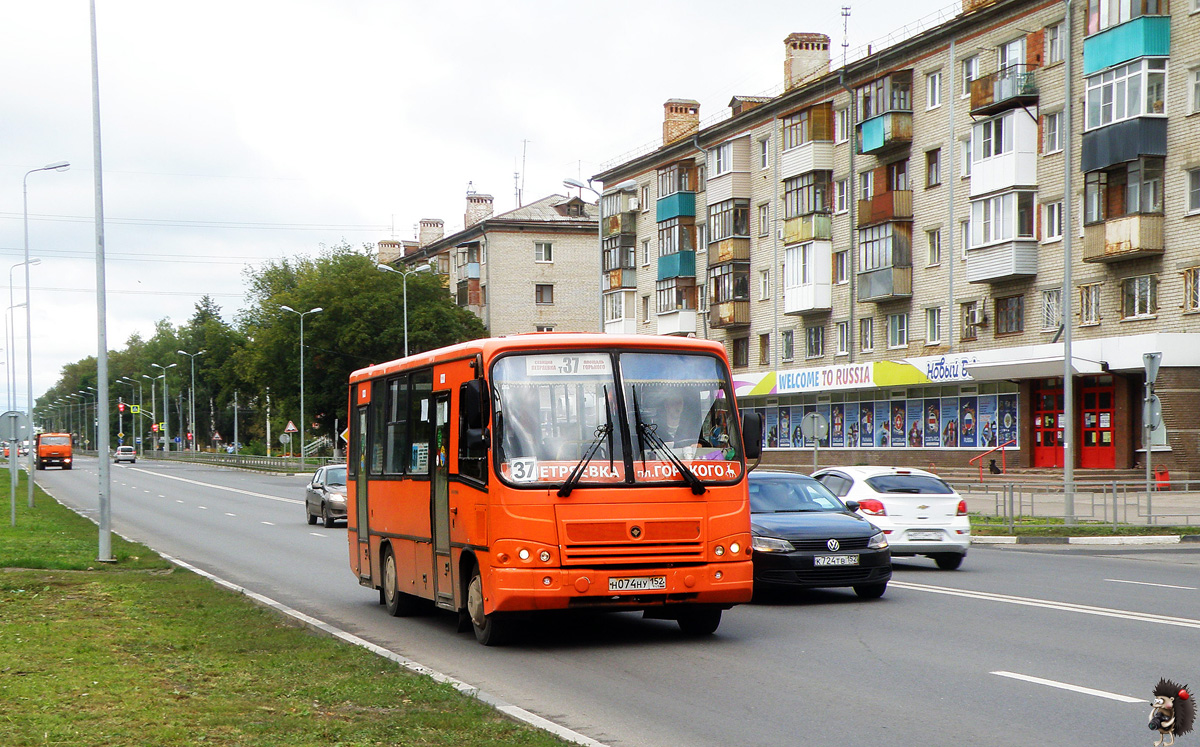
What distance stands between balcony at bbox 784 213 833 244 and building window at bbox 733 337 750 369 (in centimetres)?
684

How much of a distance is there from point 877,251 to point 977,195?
6.88 meters

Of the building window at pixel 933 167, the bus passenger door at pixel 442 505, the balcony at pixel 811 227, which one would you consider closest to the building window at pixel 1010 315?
the building window at pixel 933 167

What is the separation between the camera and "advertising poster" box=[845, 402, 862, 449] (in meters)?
54.7

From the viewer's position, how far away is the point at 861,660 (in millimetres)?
10688

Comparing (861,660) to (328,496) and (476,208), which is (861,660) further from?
(476,208)

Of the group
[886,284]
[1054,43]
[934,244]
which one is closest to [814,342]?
[886,284]

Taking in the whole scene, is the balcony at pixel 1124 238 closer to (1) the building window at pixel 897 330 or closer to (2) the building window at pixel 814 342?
(1) the building window at pixel 897 330

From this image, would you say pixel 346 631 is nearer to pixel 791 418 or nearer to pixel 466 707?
pixel 466 707

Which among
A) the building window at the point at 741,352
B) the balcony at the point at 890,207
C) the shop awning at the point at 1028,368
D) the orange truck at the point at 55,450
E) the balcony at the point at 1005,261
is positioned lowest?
the orange truck at the point at 55,450

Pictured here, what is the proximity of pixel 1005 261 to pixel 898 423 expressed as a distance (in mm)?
9085

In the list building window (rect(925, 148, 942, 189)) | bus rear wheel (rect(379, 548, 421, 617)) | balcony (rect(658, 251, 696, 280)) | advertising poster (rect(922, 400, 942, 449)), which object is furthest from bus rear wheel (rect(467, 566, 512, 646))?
balcony (rect(658, 251, 696, 280))

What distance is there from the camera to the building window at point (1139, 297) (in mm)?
39438

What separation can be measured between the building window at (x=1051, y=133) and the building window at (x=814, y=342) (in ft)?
48.2

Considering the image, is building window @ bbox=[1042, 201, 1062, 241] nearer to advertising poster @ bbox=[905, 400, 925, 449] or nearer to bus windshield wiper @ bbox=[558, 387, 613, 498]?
advertising poster @ bbox=[905, 400, 925, 449]
